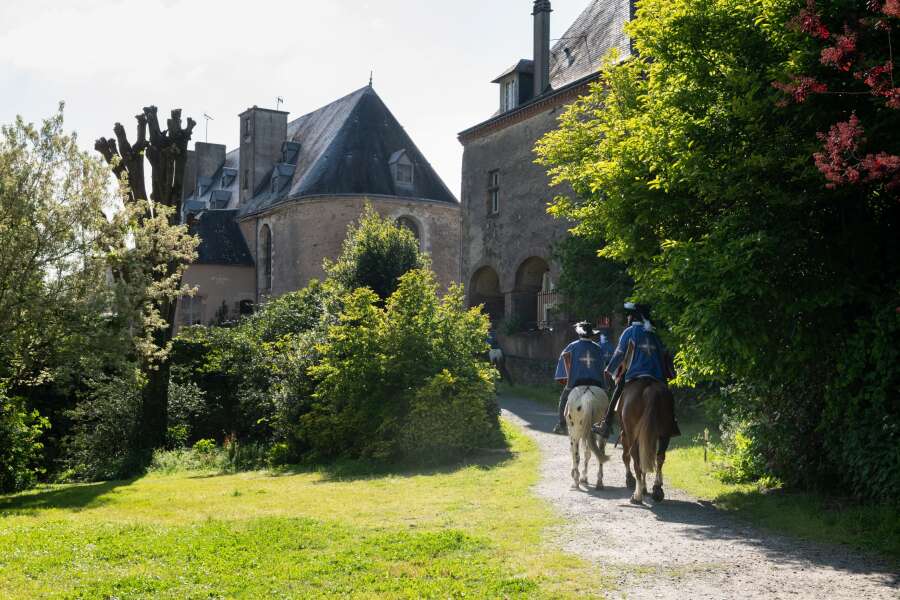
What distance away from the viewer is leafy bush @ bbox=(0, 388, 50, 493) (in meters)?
15.4

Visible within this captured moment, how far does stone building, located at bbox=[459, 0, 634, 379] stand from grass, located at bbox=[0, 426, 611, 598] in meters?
15.9

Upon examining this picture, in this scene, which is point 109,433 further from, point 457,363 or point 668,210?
point 668,210

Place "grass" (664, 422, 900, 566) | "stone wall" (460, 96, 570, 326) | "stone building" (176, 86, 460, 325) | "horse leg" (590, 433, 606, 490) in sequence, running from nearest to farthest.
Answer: "grass" (664, 422, 900, 566)
"horse leg" (590, 433, 606, 490)
"stone wall" (460, 96, 570, 326)
"stone building" (176, 86, 460, 325)

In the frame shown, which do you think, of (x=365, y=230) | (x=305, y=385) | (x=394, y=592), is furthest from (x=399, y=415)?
(x=365, y=230)

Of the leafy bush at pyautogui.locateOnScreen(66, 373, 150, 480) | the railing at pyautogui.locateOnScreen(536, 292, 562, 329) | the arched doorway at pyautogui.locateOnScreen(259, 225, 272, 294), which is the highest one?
the arched doorway at pyautogui.locateOnScreen(259, 225, 272, 294)

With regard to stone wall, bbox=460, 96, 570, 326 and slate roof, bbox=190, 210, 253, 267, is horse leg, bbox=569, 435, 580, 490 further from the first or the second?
slate roof, bbox=190, 210, 253, 267

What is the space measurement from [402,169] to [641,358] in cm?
3459

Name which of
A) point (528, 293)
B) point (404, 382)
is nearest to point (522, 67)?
point (528, 293)

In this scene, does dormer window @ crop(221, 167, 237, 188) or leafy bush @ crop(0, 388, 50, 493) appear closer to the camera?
leafy bush @ crop(0, 388, 50, 493)

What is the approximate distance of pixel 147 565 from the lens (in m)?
7.51

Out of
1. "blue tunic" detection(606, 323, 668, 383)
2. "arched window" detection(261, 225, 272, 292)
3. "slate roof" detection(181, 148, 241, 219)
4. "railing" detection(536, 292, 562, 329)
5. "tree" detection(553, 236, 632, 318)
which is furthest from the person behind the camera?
"slate roof" detection(181, 148, 241, 219)

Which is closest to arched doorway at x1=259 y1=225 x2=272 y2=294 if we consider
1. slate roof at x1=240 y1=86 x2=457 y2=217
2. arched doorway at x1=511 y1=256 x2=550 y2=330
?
slate roof at x1=240 y1=86 x2=457 y2=217

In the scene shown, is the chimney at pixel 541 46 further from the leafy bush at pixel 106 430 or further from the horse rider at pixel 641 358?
the horse rider at pixel 641 358

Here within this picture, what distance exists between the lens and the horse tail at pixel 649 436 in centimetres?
991
